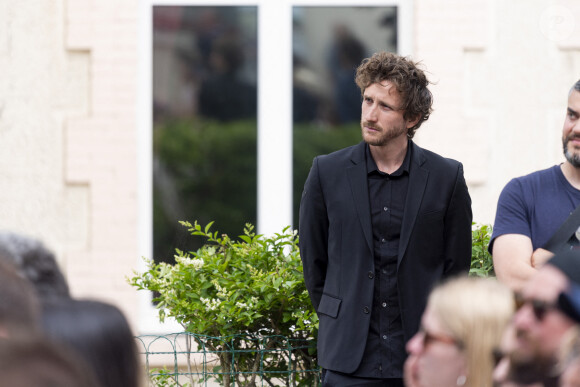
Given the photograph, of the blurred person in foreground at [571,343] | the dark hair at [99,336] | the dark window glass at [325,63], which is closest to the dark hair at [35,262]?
the dark hair at [99,336]

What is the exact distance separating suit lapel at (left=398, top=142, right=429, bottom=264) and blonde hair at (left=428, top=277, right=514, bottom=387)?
5.40ft

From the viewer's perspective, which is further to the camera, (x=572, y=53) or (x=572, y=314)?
(x=572, y=53)

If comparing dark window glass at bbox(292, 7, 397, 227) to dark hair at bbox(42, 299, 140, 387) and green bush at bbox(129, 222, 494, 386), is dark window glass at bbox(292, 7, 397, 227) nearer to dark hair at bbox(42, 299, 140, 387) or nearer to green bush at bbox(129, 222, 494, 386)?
green bush at bbox(129, 222, 494, 386)

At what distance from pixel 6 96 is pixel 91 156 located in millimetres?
712

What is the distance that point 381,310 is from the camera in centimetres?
352

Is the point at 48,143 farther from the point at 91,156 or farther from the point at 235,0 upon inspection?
the point at 235,0

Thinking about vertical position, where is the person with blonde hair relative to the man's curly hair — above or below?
below

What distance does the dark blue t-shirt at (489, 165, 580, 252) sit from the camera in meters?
3.48

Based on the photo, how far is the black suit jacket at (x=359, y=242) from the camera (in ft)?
11.5

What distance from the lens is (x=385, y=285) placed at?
3529mm

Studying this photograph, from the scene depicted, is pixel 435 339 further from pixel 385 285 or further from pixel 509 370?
pixel 385 285

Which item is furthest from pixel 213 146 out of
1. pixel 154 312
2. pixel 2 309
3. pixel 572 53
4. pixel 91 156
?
pixel 2 309

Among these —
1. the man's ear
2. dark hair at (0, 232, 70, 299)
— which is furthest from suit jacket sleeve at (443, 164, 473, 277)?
dark hair at (0, 232, 70, 299)

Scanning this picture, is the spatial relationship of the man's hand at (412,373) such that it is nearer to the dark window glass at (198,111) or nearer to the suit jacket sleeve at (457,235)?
the suit jacket sleeve at (457,235)
